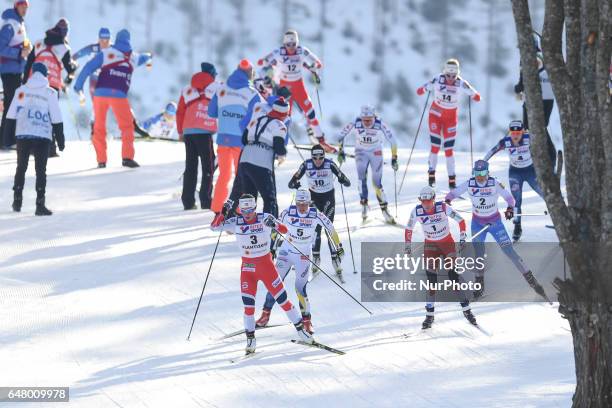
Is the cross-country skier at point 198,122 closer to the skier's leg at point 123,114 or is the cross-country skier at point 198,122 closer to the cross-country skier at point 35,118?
the cross-country skier at point 35,118

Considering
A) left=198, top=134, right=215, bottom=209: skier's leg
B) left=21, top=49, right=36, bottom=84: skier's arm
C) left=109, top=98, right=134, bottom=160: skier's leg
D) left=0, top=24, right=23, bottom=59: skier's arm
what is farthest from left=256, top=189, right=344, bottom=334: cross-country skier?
left=0, top=24, right=23, bottom=59: skier's arm

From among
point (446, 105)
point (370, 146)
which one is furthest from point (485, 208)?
point (446, 105)

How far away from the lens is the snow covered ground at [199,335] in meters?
10.9

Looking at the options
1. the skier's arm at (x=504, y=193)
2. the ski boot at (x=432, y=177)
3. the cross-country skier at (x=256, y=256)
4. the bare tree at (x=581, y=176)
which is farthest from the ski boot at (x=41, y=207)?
the bare tree at (x=581, y=176)

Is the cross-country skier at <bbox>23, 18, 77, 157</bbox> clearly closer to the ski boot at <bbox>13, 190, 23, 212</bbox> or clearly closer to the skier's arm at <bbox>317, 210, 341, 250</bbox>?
the ski boot at <bbox>13, 190, 23, 212</bbox>

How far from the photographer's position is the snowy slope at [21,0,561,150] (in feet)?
184

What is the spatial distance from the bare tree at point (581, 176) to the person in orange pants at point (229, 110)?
6973 millimetres

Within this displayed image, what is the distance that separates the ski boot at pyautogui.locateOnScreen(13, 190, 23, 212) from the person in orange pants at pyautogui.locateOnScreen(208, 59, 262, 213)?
2690 millimetres

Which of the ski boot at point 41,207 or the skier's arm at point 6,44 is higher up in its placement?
the skier's arm at point 6,44

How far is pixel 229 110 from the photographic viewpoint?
52.5 feet

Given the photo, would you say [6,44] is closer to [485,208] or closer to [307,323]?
[485,208]

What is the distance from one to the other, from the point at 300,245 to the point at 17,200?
5299 millimetres

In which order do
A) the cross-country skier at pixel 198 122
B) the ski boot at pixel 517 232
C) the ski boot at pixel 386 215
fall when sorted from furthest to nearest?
the ski boot at pixel 386 215
the cross-country skier at pixel 198 122
the ski boot at pixel 517 232

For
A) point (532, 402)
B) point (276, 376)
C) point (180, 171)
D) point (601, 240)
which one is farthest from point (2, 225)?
point (601, 240)
